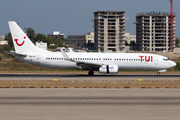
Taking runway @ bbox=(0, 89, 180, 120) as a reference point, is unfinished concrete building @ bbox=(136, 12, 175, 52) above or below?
above

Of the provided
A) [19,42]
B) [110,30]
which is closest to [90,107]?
[19,42]

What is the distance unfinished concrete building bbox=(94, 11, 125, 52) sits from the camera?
Answer: 173m

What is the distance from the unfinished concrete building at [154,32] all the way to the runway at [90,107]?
166135mm

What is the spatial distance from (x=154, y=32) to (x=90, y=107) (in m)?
173

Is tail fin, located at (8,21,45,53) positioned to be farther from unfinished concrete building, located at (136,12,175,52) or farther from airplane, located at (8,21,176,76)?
unfinished concrete building, located at (136,12,175,52)

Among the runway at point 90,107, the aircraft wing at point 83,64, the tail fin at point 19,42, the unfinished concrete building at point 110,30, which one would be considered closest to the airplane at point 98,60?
the aircraft wing at point 83,64

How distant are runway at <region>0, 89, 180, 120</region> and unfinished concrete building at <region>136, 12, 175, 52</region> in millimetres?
166135

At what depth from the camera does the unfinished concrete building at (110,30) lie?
172875 mm

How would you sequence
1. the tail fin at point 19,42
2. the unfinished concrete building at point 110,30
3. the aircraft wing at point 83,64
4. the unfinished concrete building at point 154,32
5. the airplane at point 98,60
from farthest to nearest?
1. the unfinished concrete building at point 154,32
2. the unfinished concrete building at point 110,30
3. the tail fin at point 19,42
4. the airplane at point 98,60
5. the aircraft wing at point 83,64

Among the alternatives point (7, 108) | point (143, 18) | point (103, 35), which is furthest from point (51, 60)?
point (143, 18)

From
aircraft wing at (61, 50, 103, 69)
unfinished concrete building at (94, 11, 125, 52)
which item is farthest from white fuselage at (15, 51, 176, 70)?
unfinished concrete building at (94, 11, 125, 52)

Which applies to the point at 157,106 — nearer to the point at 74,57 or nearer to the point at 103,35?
the point at 74,57

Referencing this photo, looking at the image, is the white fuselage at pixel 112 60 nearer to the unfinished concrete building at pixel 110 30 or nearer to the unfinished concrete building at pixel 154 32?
the unfinished concrete building at pixel 110 30

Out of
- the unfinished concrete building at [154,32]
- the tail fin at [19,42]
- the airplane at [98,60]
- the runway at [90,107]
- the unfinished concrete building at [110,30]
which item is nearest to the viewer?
the runway at [90,107]
